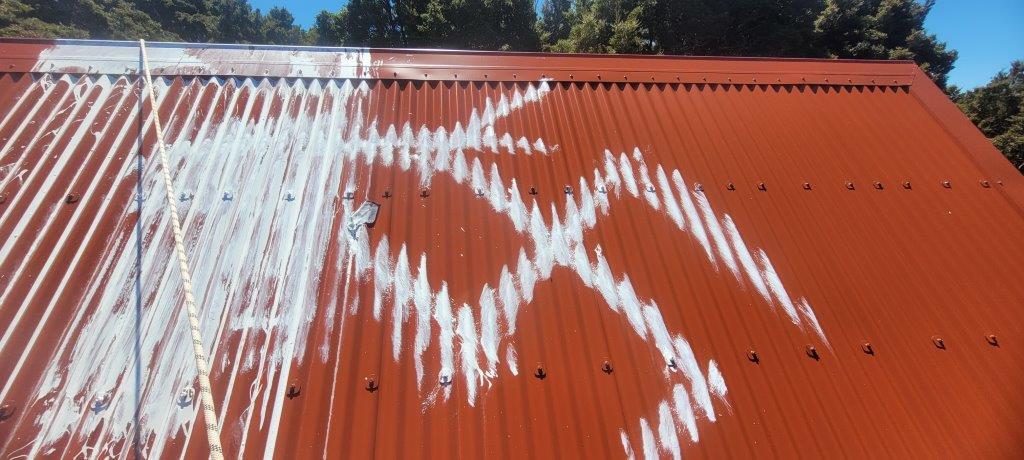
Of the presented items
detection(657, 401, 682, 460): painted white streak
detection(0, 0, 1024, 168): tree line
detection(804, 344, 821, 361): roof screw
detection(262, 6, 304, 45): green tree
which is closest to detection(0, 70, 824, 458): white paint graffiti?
detection(657, 401, 682, 460): painted white streak

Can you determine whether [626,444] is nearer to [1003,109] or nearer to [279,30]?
[1003,109]

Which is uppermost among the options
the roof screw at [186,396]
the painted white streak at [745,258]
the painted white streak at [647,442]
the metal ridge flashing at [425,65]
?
the metal ridge flashing at [425,65]

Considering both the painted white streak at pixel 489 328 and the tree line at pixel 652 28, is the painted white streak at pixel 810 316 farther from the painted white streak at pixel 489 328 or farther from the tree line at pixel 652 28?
the tree line at pixel 652 28

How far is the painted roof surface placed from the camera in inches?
72.7

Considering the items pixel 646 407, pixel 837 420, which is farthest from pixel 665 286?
pixel 837 420

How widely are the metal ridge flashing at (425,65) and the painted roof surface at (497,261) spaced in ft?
0.09

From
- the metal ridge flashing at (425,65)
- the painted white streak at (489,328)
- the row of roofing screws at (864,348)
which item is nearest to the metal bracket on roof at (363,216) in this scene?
the painted white streak at (489,328)

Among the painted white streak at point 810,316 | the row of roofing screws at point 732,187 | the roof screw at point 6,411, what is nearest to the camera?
the roof screw at point 6,411

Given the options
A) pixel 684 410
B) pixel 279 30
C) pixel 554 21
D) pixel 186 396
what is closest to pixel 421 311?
pixel 186 396

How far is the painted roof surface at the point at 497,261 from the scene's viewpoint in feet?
6.06

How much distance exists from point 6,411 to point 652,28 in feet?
79.0

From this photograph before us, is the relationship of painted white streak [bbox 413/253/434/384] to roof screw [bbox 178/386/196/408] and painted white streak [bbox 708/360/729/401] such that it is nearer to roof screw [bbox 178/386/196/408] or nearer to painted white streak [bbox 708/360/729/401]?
roof screw [bbox 178/386/196/408]

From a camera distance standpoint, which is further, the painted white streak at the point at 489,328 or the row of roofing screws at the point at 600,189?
the row of roofing screws at the point at 600,189

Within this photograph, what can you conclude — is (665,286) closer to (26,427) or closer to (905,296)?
(905,296)
